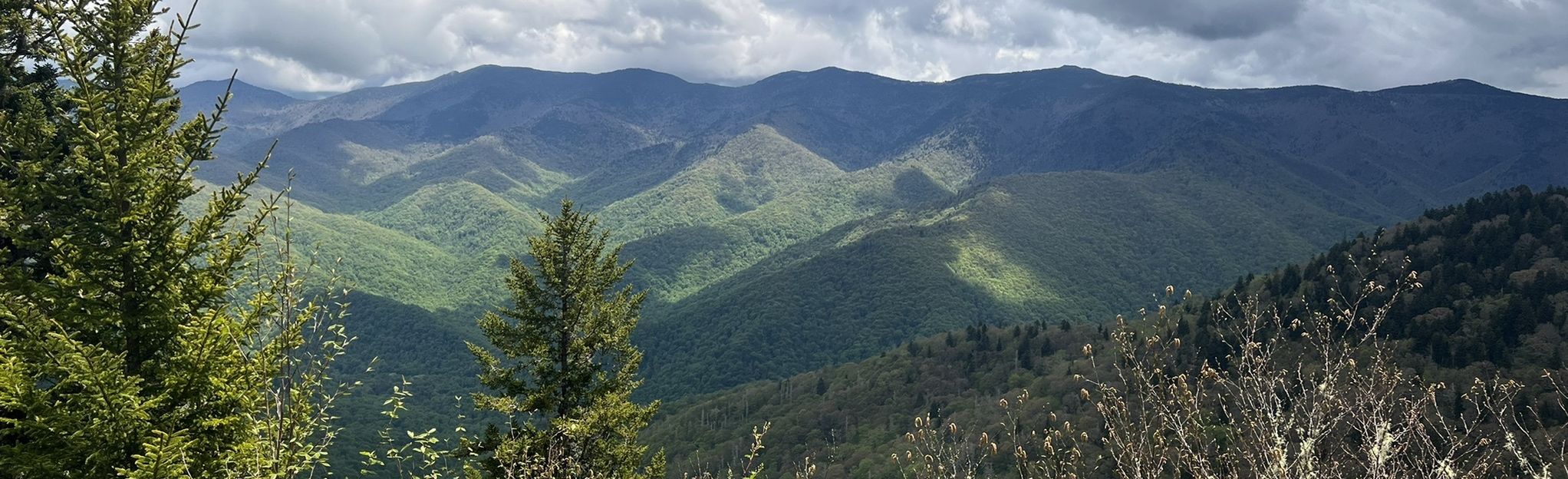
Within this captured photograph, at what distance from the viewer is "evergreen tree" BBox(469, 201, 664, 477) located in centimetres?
1991

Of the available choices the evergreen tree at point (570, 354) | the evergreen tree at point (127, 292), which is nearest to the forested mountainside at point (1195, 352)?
the evergreen tree at point (570, 354)

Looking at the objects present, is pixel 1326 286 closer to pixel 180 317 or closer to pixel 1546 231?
pixel 1546 231

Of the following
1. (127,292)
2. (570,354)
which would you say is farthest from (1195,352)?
(127,292)

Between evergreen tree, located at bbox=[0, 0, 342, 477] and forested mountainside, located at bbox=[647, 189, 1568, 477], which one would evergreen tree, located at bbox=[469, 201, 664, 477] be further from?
forested mountainside, located at bbox=[647, 189, 1568, 477]

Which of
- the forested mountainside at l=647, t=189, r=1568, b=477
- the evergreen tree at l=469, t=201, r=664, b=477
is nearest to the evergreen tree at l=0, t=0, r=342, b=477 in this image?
the evergreen tree at l=469, t=201, r=664, b=477

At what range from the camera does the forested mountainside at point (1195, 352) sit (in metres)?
86.2

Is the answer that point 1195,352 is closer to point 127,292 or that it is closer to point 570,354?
point 570,354

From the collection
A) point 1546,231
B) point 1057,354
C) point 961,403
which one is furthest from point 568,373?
point 1546,231

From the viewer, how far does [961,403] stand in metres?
128

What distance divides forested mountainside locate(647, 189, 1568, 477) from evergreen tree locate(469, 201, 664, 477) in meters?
48.9

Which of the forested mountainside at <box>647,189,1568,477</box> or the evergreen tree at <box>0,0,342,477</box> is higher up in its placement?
the evergreen tree at <box>0,0,342,477</box>

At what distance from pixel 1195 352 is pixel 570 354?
104m

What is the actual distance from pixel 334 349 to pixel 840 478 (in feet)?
362

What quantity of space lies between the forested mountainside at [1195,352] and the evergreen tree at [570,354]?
48861mm
